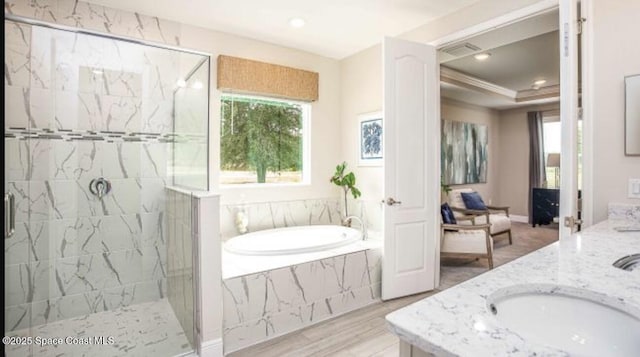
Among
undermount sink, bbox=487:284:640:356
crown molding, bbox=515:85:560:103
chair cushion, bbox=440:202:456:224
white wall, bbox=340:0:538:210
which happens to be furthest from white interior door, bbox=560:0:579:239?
crown molding, bbox=515:85:560:103

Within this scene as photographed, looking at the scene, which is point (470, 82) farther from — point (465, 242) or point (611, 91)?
point (611, 91)

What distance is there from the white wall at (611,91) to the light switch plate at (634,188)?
2cm

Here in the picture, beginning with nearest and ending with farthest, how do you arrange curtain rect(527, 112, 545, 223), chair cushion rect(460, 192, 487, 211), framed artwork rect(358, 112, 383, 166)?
framed artwork rect(358, 112, 383, 166), chair cushion rect(460, 192, 487, 211), curtain rect(527, 112, 545, 223)

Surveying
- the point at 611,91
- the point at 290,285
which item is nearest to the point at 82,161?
the point at 290,285

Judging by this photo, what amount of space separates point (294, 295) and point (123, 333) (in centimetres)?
123

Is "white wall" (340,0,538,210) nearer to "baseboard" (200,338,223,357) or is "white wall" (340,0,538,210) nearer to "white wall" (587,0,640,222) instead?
"white wall" (587,0,640,222)

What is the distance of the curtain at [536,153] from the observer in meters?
6.40

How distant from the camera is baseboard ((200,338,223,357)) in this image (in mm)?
1979

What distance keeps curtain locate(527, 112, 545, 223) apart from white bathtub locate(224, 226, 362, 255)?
16.4ft

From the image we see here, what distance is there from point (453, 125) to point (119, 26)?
5.20 m

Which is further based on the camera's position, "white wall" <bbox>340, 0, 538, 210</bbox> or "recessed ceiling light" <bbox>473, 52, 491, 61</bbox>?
"recessed ceiling light" <bbox>473, 52, 491, 61</bbox>

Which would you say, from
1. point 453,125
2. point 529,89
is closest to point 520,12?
point 453,125

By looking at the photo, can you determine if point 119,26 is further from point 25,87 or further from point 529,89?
point 529,89

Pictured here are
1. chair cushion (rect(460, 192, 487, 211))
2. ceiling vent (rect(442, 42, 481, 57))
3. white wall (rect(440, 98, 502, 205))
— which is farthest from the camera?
white wall (rect(440, 98, 502, 205))
